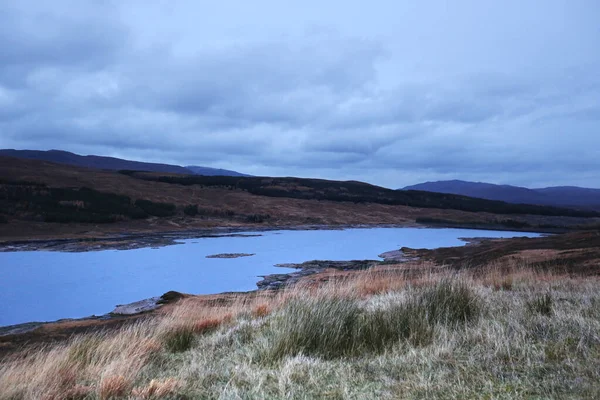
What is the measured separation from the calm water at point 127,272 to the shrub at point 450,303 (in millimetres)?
10132

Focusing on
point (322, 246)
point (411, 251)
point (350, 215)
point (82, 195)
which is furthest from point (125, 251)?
point (350, 215)

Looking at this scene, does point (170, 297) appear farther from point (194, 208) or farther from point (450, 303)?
point (194, 208)

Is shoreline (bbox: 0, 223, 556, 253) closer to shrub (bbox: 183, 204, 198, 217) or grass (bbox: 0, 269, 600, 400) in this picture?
shrub (bbox: 183, 204, 198, 217)

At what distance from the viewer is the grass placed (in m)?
3.43

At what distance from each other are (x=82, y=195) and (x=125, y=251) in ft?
70.7

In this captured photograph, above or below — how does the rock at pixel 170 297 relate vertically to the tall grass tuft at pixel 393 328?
below

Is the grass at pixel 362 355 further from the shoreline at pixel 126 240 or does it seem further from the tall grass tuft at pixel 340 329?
the shoreline at pixel 126 240

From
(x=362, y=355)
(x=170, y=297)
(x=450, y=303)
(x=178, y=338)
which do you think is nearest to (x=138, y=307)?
(x=170, y=297)

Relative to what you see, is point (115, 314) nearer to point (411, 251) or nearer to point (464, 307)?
point (464, 307)

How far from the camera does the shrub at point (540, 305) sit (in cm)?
566

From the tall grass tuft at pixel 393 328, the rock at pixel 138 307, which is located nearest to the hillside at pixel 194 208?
the rock at pixel 138 307

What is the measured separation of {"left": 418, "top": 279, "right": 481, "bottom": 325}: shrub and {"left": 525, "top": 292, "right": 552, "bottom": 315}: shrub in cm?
60

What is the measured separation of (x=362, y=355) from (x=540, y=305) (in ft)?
8.81

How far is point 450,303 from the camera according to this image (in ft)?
19.5
